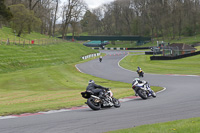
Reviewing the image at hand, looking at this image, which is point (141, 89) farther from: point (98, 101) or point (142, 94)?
point (98, 101)

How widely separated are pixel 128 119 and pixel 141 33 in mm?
132657

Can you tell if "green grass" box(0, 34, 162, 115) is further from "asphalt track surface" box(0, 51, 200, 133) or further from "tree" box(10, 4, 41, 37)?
"tree" box(10, 4, 41, 37)

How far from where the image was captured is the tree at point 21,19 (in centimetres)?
6687

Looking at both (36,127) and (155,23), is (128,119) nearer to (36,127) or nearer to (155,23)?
(36,127)

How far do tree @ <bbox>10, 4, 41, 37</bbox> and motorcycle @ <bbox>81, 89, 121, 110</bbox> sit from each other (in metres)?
56.5

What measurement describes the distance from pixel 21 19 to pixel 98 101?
192 feet

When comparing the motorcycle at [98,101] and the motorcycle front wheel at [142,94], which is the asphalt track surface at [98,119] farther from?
the motorcycle front wheel at [142,94]

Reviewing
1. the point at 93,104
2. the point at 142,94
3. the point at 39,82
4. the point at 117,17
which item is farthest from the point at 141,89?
the point at 117,17

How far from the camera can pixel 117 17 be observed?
15075 cm

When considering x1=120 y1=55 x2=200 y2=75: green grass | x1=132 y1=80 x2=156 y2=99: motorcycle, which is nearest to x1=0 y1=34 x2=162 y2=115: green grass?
x1=132 y1=80 x2=156 y2=99: motorcycle

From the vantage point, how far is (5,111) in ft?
44.2

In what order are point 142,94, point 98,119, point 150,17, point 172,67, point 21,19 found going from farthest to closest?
1. point 150,17
2. point 21,19
3. point 172,67
4. point 142,94
5. point 98,119

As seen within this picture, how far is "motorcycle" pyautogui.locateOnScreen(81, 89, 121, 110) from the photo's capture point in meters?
13.6

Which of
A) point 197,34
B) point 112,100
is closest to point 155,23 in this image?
point 197,34
